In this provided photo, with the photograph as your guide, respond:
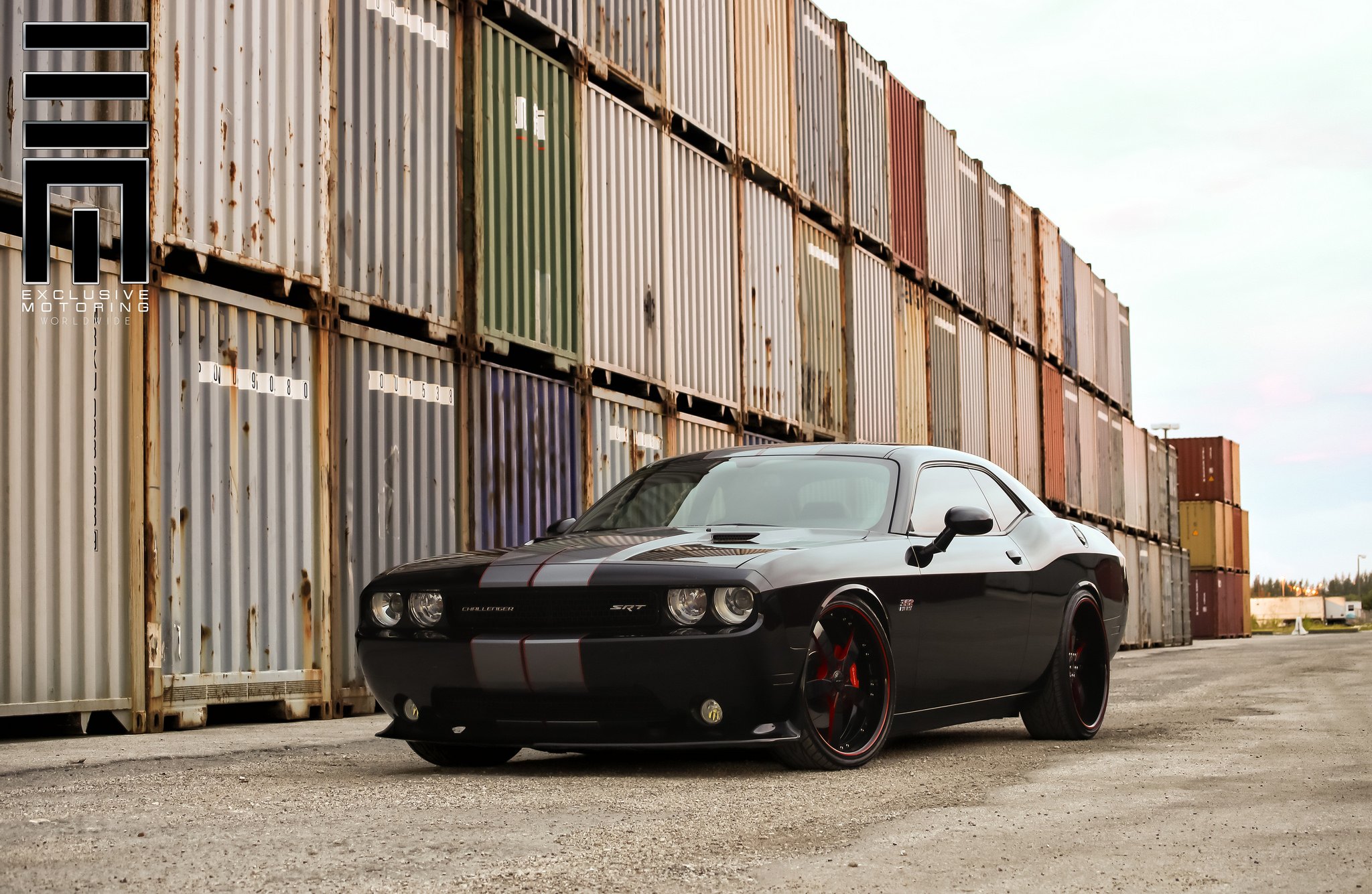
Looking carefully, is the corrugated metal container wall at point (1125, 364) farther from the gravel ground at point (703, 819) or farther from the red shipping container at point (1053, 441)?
the gravel ground at point (703, 819)

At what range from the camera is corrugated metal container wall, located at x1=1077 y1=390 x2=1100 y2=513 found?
29656mm

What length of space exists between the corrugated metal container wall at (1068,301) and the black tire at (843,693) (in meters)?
24.2

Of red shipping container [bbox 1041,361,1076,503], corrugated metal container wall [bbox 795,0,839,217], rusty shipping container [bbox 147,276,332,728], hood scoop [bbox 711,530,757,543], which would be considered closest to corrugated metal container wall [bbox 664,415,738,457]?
corrugated metal container wall [bbox 795,0,839,217]

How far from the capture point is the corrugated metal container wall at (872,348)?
18703mm

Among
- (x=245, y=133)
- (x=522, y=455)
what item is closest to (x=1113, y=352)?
(x=522, y=455)

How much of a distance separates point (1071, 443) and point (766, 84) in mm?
14402

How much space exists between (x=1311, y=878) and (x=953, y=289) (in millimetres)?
19939

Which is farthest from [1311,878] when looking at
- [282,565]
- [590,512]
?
[282,565]

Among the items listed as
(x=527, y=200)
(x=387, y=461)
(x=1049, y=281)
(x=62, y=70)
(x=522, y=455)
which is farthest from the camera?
(x=1049, y=281)

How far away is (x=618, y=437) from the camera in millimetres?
13273

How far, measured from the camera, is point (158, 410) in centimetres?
846

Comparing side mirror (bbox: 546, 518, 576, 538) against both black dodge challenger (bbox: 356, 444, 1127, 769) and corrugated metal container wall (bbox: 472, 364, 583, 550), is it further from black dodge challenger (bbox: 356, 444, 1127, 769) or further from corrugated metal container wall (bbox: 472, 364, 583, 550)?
corrugated metal container wall (bbox: 472, 364, 583, 550)

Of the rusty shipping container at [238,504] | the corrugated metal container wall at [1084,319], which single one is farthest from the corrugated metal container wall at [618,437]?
the corrugated metal container wall at [1084,319]

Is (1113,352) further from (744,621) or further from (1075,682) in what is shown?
(744,621)
